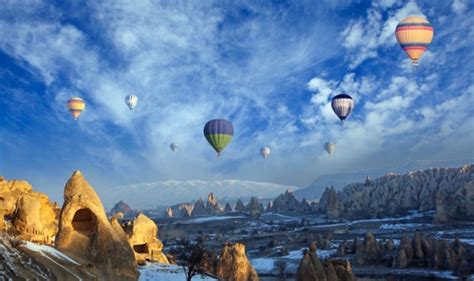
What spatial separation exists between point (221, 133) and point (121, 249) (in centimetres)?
5319

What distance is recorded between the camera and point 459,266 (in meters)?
82.9

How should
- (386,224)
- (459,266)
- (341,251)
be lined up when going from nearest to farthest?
(459,266)
(341,251)
(386,224)

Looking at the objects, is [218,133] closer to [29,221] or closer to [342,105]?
[342,105]

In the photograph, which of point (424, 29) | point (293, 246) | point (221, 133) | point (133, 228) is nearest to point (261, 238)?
point (293, 246)

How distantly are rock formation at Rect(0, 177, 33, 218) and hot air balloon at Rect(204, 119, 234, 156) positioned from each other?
33.7 metres

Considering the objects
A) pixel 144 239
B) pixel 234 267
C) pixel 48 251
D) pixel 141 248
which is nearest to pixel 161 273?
pixel 48 251

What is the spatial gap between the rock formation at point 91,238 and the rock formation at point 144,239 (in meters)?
15.5

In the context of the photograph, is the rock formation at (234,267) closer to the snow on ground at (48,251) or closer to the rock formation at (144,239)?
the rock formation at (144,239)

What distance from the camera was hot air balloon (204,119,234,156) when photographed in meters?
89.3

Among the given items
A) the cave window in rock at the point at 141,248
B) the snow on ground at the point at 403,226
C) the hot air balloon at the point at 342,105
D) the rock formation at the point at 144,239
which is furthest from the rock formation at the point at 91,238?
the snow on ground at the point at 403,226

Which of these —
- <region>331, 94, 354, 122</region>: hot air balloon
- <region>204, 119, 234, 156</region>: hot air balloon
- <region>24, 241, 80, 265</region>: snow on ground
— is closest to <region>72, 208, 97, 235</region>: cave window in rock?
<region>24, 241, 80, 265</region>: snow on ground

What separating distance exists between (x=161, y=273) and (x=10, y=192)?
78.0 ft

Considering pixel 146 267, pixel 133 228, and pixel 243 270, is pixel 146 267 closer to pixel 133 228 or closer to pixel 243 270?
pixel 133 228

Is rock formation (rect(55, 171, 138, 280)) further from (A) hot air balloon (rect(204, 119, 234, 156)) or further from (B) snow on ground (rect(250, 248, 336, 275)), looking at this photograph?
(B) snow on ground (rect(250, 248, 336, 275))
